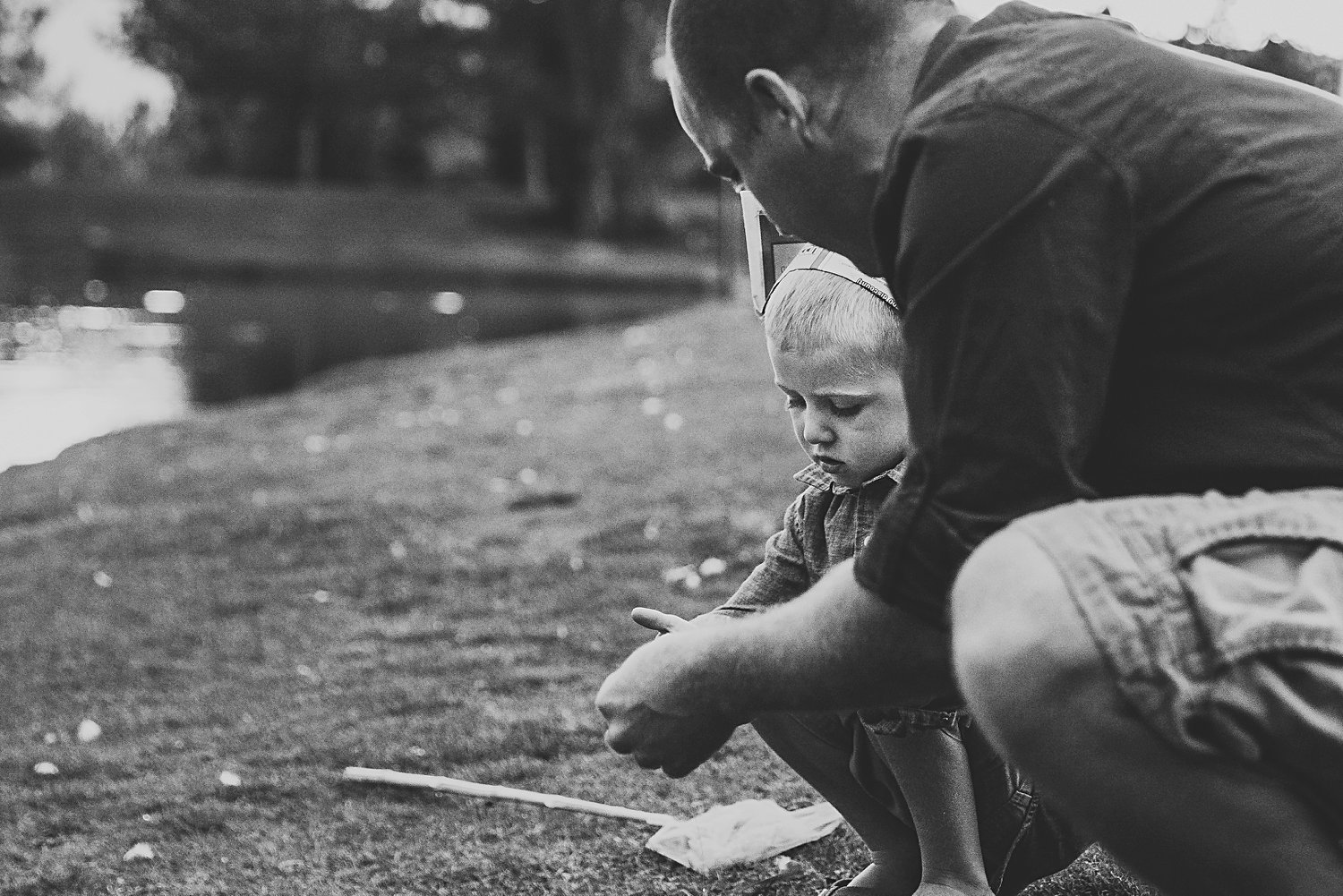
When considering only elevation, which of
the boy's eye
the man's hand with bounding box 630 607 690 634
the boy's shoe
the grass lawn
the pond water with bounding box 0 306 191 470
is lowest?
the pond water with bounding box 0 306 191 470

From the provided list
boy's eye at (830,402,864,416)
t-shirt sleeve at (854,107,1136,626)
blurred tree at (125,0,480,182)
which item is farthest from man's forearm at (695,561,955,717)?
blurred tree at (125,0,480,182)

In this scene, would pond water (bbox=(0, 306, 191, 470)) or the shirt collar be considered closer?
the shirt collar

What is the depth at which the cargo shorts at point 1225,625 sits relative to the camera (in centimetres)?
154

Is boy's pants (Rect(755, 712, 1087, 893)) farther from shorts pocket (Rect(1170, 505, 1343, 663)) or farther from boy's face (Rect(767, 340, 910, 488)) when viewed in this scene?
shorts pocket (Rect(1170, 505, 1343, 663))

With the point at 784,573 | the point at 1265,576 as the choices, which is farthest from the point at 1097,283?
the point at 784,573

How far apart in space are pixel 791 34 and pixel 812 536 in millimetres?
933

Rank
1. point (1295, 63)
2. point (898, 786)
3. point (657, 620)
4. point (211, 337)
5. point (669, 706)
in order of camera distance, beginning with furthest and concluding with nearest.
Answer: point (211, 337), point (1295, 63), point (898, 786), point (657, 620), point (669, 706)

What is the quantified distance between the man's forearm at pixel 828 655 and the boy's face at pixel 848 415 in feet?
2.04

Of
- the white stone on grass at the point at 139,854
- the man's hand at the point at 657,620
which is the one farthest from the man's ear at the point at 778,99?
the white stone on grass at the point at 139,854

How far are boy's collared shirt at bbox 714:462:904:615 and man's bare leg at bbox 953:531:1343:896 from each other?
87 centimetres

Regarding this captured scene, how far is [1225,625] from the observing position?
1.54 metres

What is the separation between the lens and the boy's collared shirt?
8.14ft

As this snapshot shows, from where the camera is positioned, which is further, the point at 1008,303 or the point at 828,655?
the point at 828,655

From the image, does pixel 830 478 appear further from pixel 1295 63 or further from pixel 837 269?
pixel 1295 63
